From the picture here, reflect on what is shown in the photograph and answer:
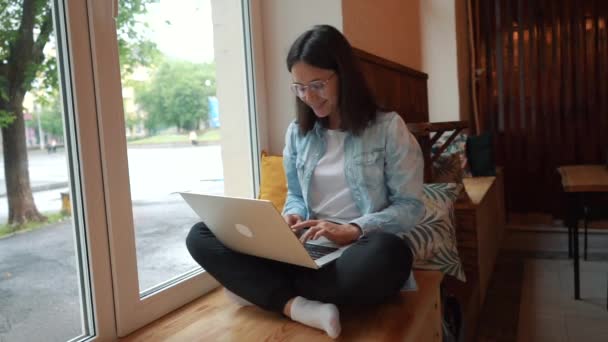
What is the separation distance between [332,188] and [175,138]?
580mm

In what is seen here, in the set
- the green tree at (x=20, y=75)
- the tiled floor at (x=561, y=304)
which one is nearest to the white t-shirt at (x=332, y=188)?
the green tree at (x=20, y=75)

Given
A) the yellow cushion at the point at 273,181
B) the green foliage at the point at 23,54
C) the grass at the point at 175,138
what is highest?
the green foliage at the point at 23,54

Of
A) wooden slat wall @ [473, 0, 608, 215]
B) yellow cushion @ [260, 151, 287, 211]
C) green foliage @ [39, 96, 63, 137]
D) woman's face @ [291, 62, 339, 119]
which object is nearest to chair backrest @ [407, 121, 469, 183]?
yellow cushion @ [260, 151, 287, 211]

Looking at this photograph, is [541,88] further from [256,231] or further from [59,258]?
[59,258]

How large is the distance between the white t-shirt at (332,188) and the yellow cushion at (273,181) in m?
0.40

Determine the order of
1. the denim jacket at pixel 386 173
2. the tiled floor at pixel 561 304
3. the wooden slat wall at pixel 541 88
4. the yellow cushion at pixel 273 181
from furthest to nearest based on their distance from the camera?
1. the wooden slat wall at pixel 541 88
2. the tiled floor at pixel 561 304
3. the yellow cushion at pixel 273 181
4. the denim jacket at pixel 386 173

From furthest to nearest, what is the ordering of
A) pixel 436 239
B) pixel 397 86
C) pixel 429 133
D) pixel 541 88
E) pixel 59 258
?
pixel 541 88, pixel 397 86, pixel 429 133, pixel 436 239, pixel 59 258

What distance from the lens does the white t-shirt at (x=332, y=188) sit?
1.43 m

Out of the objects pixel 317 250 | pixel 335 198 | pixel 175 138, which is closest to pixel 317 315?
pixel 317 250

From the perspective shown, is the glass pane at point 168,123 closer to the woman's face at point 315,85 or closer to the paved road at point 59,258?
the paved road at point 59,258

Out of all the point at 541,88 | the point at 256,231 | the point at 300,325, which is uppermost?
the point at 541,88

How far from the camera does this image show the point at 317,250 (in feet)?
4.19

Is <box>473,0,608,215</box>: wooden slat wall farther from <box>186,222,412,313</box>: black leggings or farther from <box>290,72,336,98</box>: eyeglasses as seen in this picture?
<box>186,222,412,313</box>: black leggings

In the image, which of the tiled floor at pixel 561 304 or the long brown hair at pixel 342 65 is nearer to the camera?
the long brown hair at pixel 342 65
